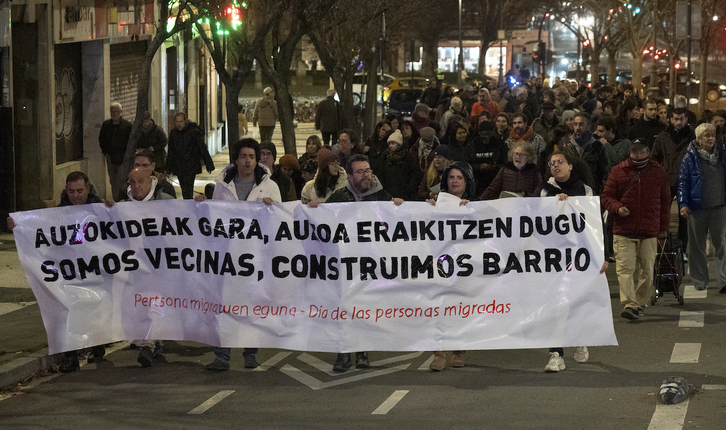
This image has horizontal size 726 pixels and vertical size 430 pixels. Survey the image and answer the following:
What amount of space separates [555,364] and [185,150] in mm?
8736

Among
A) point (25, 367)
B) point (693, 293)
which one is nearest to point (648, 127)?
point (693, 293)

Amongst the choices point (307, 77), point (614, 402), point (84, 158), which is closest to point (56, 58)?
point (84, 158)

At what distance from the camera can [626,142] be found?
13.2m

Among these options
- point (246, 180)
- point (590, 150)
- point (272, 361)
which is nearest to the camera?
point (272, 361)

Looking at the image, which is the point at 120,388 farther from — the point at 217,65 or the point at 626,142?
the point at 217,65

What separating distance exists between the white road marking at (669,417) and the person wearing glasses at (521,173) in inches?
115

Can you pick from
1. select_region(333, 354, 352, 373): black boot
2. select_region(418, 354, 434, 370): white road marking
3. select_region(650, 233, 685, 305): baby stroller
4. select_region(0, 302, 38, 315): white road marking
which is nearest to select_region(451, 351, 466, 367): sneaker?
select_region(418, 354, 434, 370): white road marking

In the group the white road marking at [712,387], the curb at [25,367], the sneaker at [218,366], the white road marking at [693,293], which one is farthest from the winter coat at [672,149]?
the curb at [25,367]

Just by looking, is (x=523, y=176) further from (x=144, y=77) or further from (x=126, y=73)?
(x=126, y=73)

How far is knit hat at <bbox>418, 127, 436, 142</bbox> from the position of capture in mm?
13369

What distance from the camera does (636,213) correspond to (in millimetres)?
9984

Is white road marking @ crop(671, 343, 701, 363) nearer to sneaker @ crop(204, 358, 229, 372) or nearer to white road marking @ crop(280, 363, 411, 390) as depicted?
white road marking @ crop(280, 363, 411, 390)

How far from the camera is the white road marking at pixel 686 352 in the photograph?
27.6ft

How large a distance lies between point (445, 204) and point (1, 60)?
902 centimetres
